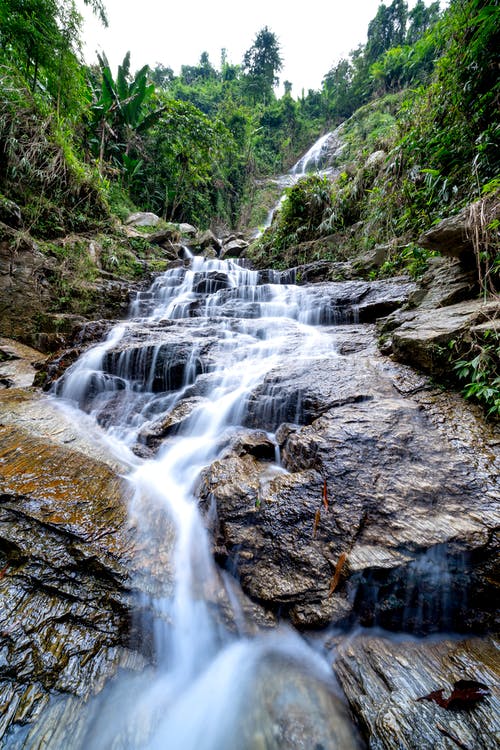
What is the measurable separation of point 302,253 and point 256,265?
1.99 metres

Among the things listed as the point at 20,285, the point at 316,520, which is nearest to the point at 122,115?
the point at 20,285

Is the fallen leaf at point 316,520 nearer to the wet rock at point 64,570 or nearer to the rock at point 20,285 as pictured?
the wet rock at point 64,570

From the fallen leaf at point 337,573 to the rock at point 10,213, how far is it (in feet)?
27.1

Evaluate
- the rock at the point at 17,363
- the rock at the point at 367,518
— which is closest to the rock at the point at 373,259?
the rock at the point at 367,518

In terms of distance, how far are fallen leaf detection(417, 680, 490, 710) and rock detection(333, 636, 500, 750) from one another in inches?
0.6

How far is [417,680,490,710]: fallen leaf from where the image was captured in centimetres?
132

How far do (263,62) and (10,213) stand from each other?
30065 millimetres

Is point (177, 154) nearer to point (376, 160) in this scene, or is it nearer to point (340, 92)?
point (376, 160)

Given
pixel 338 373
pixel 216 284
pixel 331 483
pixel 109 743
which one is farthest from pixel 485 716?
pixel 216 284

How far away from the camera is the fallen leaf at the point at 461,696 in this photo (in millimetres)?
1321

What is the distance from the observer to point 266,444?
2895 millimetres

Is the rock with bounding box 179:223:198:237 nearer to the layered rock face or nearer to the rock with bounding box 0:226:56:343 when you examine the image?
the rock with bounding box 0:226:56:343

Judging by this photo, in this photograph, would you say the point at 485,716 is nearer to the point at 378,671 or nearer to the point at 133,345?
the point at 378,671

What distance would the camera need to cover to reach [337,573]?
1.81 metres
